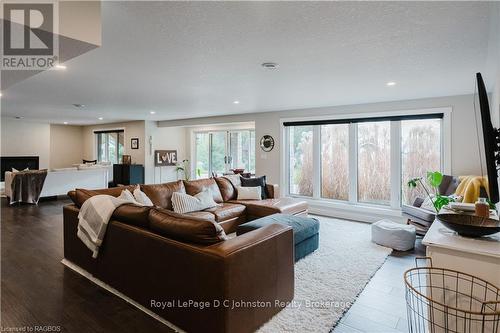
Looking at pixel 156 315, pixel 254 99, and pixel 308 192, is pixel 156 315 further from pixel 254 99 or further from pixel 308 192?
pixel 308 192

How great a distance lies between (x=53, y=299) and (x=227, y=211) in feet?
7.52

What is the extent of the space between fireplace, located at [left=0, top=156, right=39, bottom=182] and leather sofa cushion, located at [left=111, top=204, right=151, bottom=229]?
942 centimetres

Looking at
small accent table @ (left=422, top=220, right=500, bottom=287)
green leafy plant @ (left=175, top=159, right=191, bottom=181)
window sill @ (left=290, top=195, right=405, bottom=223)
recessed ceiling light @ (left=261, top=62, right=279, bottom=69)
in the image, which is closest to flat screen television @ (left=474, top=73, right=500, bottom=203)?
small accent table @ (left=422, top=220, right=500, bottom=287)

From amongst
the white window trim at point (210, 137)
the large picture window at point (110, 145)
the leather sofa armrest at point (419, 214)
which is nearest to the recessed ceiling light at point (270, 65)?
the leather sofa armrest at point (419, 214)

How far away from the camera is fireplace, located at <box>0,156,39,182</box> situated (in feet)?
29.8

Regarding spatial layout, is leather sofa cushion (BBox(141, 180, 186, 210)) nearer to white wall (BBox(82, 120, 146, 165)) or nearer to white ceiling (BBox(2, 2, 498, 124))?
white ceiling (BBox(2, 2, 498, 124))

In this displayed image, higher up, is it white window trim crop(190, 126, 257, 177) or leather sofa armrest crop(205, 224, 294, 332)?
white window trim crop(190, 126, 257, 177)

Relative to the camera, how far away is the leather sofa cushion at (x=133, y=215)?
7.55 ft

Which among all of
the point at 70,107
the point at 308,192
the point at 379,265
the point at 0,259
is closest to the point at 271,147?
the point at 308,192

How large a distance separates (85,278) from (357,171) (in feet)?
16.3

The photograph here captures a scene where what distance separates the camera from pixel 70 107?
6125mm

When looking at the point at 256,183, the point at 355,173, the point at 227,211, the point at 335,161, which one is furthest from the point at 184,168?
the point at 355,173

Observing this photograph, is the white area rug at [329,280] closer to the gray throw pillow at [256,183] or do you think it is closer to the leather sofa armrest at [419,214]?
the leather sofa armrest at [419,214]

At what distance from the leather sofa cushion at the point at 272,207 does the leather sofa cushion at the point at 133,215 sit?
2.26m
